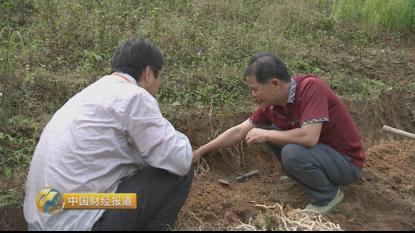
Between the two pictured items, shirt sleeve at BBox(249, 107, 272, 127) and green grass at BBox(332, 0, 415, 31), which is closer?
shirt sleeve at BBox(249, 107, 272, 127)

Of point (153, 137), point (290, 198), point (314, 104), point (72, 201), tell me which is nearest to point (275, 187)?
point (290, 198)

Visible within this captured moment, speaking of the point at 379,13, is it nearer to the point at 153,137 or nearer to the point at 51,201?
the point at 153,137

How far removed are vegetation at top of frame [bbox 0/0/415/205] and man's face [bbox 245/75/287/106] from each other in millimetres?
1204

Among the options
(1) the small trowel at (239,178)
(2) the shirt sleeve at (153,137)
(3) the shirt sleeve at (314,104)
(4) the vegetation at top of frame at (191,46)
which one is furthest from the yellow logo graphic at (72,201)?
(1) the small trowel at (239,178)

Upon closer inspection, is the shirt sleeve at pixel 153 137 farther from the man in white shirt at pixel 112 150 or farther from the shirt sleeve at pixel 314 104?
the shirt sleeve at pixel 314 104

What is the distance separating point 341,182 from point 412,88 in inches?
93.2

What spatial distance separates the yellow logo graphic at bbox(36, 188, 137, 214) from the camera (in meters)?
2.38

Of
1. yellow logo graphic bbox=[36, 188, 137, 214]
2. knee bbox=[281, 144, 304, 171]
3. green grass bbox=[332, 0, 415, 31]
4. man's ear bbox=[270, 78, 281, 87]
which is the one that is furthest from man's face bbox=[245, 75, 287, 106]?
green grass bbox=[332, 0, 415, 31]

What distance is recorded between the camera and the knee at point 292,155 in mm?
3008

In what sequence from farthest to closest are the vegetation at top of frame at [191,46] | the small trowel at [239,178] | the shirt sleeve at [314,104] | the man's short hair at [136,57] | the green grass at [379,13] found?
the green grass at [379,13] < the vegetation at top of frame at [191,46] < the small trowel at [239,178] < the shirt sleeve at [314,104] < the man's short hair at [136,57]

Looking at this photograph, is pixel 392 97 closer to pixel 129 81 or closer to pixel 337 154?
pixel 337 154

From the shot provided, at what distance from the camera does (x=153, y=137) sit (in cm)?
247

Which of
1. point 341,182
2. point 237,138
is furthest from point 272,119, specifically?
point 341,182

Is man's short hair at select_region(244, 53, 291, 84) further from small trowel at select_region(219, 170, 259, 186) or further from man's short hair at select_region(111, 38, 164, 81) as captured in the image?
small trowel at select_region(219, 170, 259, 186)
